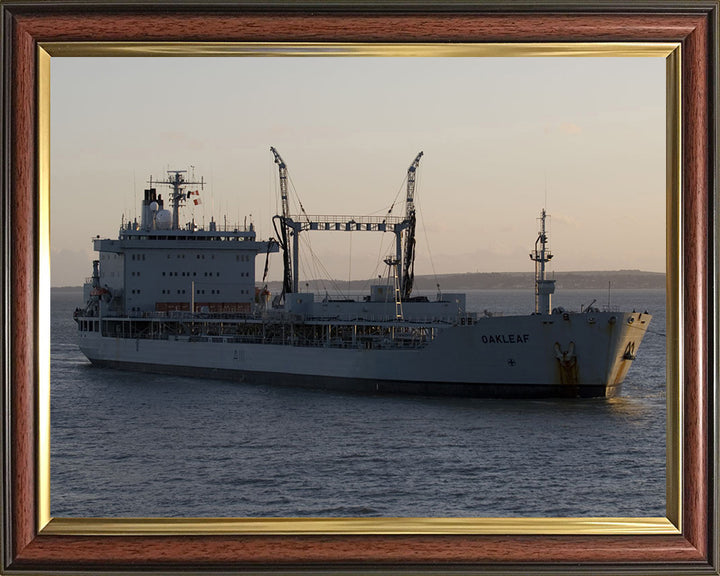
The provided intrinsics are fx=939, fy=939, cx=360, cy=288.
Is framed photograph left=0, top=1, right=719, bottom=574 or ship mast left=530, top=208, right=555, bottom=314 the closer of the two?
framed photograph left=0, top=1, right=719, bottom=574

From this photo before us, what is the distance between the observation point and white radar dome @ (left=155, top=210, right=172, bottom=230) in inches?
1893

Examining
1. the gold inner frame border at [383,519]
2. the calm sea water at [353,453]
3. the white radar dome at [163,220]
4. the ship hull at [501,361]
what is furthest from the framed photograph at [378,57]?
the white radar dome at [163,220]

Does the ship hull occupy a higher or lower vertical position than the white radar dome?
lower

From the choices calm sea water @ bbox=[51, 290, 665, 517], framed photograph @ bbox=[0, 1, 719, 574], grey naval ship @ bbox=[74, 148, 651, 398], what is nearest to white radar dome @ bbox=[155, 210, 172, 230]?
grey naval ship @ bbox=[74, 148, 651, 398]

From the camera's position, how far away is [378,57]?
590 cm

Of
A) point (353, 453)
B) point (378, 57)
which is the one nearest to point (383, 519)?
point (378, 57)

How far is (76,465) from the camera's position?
21.7 meters

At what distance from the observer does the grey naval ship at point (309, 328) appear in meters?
31.7

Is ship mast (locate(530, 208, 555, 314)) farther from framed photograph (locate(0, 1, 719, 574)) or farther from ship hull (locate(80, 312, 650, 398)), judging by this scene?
framed photograph (locate(0, 1, 719, 574))

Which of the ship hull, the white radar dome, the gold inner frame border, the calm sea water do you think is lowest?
the calm sea water

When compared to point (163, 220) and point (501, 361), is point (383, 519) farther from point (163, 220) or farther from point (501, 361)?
point (163, 220)

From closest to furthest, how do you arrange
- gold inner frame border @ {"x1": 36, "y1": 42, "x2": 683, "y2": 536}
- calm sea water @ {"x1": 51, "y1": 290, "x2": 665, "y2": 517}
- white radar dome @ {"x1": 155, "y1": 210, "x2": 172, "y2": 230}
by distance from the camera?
gold inner frame border @ {"x1": 36, "y1": 42, "x2": 683, "y2": 536}
calm sea water @ {"x1": 51, "y1": 290, "x2": 665, "y2": 517}
white radar dome @ {"x1": 155, "y1": 210, "x2": 172, "y2": 230}

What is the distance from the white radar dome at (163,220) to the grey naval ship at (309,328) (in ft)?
0.18

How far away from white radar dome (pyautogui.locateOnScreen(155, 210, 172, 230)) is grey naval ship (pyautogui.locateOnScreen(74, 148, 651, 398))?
0.18 feet
